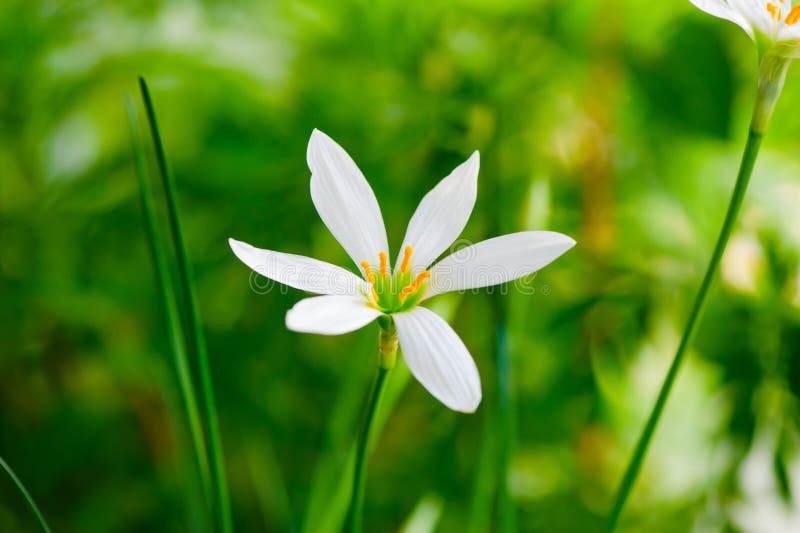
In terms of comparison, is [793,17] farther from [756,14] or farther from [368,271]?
[368,271]

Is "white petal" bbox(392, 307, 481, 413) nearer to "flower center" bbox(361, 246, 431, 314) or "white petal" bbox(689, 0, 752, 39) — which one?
"flower center" bbox(361, 246, 431, 314)

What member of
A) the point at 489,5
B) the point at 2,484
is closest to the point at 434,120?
the point at 489,5

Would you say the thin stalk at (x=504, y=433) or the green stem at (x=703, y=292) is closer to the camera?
the green stem at (x=703, y=292)

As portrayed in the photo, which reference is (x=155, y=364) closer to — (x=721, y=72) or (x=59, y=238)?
(x=59, y=238)

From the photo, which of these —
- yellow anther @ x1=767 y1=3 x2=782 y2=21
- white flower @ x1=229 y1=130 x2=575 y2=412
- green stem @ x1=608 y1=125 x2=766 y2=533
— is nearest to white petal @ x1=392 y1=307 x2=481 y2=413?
white flower @ x1=229 y1=130 x2=575 y2=412

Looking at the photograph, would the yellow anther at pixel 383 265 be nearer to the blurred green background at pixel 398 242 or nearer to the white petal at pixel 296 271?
the white petal at pixel 296 271

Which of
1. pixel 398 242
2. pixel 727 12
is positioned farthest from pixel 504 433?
pixel 398 242

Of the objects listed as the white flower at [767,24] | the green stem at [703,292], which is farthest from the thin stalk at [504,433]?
the white flower at [767,24]
